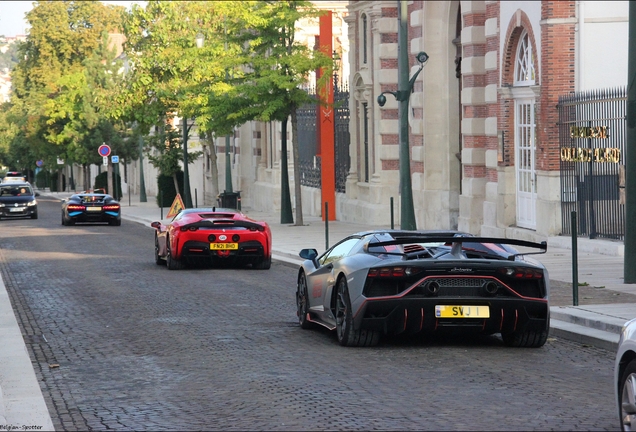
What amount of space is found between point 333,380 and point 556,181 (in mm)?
A: 16628

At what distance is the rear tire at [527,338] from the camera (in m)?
11.8

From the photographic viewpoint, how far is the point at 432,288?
445 inches

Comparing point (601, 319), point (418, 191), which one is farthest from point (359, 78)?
point (601, 319)

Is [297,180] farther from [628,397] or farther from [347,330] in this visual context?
[628,397]

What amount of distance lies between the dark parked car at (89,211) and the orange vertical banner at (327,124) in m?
7.93

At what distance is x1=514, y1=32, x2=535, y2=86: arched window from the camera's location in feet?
89.0

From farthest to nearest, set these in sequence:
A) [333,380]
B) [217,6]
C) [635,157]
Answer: [217,6]
[635,157]
[333,380]

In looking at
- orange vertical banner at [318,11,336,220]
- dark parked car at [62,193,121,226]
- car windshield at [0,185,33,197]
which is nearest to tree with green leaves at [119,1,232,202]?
dark parked car at [62,193,121,226]

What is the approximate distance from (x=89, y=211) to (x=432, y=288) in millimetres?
32192

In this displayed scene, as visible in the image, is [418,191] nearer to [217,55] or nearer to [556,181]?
[556,181]

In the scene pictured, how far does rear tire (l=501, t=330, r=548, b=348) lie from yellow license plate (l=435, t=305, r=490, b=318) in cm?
64

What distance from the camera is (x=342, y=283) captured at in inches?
473

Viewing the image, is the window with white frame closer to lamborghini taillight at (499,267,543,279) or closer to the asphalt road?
the asphalt road

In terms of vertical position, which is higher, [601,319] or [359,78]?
[359,78]
